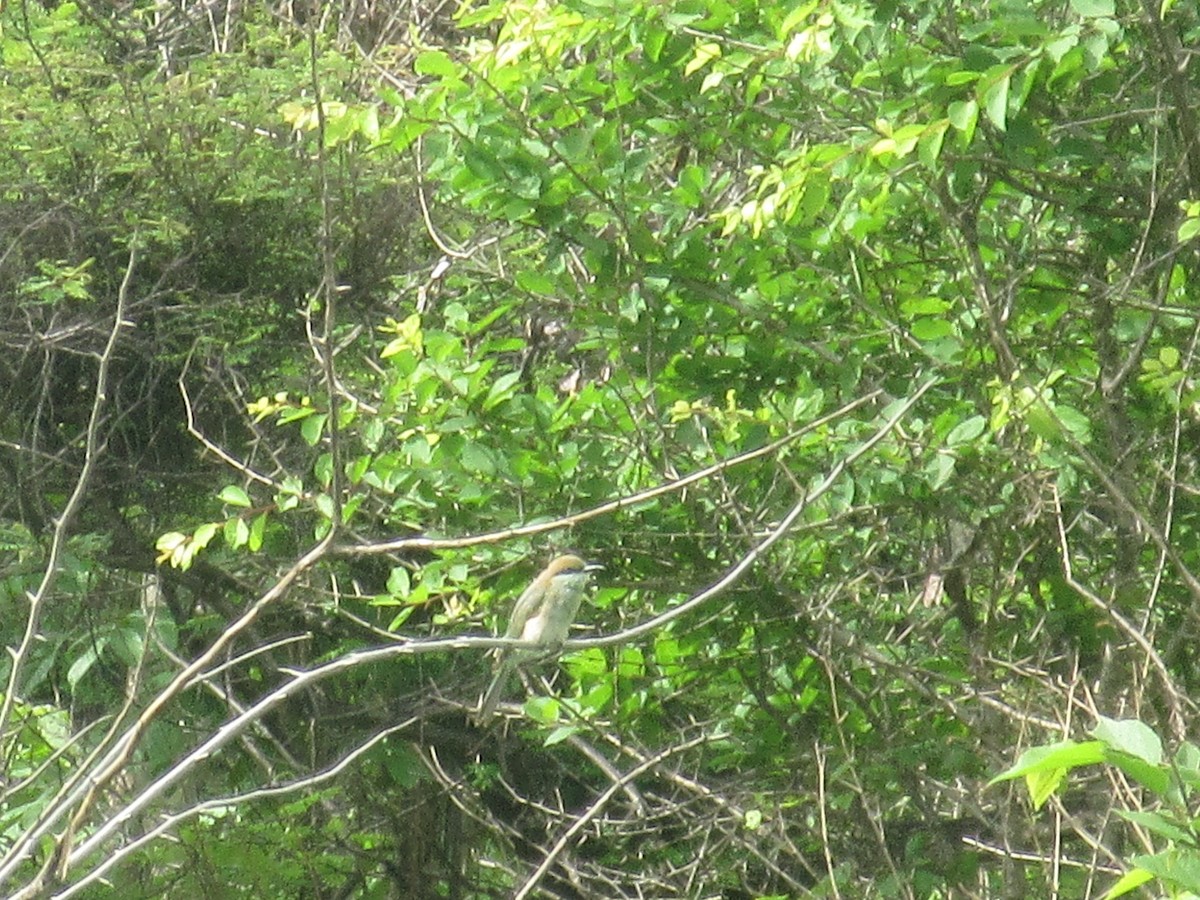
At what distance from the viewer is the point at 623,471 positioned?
5070 millimetres

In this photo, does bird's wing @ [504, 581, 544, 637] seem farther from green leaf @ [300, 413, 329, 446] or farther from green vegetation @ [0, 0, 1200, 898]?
green leaf @ [300, 413, 329, 446]

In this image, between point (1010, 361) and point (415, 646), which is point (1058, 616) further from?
point (415, 646)

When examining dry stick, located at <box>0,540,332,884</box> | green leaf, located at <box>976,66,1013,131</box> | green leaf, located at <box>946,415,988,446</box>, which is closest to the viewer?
dry stick, located at <box>0,540,332,884</box>

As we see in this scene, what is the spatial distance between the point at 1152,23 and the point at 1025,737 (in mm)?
1722

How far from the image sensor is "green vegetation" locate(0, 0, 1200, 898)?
14.0 ft

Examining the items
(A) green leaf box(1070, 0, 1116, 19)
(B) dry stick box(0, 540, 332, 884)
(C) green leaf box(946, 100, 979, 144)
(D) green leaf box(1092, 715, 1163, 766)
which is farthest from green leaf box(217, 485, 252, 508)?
(D) green leaf box(1092, 715, 1163, 766)

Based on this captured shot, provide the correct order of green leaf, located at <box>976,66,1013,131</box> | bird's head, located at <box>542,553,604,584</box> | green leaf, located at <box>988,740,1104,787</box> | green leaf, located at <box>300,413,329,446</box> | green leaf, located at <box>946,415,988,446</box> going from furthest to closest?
bird's head, located at <box>542,553,604,584</box>, green leaf, located at <box>300,413,329,446</box>, green leaf, located at <box>946,415,988,446</box>, green leaf, located at <box>976,66,1013,131</box>, green leaf, located at <box>988,740,1104,787</box>

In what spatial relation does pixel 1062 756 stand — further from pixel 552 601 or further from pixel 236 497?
pixel 552 601

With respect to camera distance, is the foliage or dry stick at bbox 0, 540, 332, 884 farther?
dry stick at bbox 0, 540, 332, 884

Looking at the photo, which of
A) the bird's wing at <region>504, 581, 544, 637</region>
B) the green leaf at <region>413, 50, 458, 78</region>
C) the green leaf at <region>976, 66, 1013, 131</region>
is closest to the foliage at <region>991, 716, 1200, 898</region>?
the green leaf at <region>976, 66, 1013, 131</region>

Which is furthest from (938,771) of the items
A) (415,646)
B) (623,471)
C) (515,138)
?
(415,646)

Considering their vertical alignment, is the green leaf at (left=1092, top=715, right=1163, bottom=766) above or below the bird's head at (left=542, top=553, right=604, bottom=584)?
above

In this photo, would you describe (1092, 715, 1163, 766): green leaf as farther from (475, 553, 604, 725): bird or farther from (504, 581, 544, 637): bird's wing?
(504, 581, 544, 637): bird's wing

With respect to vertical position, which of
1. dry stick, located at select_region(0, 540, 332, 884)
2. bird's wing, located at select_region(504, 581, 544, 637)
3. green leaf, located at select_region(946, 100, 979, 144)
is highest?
green leaf, located at select_region(946, 100, 979, 144)
